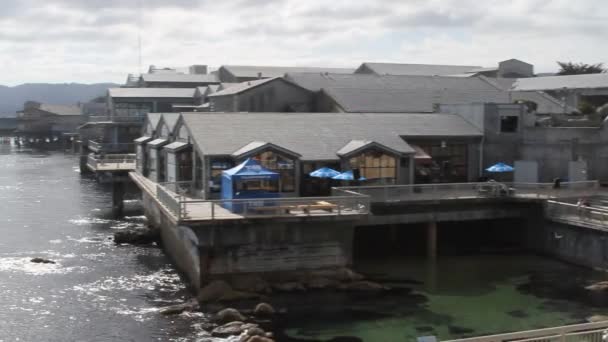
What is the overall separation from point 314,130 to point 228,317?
1852 centimetres

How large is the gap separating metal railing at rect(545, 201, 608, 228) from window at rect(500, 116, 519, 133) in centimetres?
1012

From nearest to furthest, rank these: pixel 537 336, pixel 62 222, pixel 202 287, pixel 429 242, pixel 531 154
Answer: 1. pixel 537 336
2. pixel 202 287
3. pixel 429 242
4. pixel 531 154
5. pixel 62 222

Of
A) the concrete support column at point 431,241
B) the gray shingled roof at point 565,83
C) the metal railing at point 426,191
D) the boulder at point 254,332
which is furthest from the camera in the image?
the gray shingled roof at point 565,83

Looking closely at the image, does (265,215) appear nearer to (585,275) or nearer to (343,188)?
(343,188)

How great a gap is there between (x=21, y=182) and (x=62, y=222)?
1164 inches

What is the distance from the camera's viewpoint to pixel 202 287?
33594 mm

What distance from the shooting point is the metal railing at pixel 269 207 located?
33.4m

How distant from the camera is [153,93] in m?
117

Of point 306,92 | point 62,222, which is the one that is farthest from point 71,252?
point 306,92

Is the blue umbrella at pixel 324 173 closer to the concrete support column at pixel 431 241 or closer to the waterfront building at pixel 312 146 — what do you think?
the waterfront building at pixel 312 146

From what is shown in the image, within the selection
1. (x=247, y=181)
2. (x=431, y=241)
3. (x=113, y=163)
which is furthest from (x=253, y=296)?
(x=113, y=163)

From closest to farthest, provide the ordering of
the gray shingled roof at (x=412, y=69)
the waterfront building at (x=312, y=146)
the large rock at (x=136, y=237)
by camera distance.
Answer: the waterfront building at (x=312, y=146), the large rock at (x=136, y=237), the gray shingled roof at (x=412, y=69)

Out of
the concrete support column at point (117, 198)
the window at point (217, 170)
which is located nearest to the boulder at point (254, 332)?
the window at point (217, 170)

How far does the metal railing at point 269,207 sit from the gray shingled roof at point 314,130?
19.0ft
